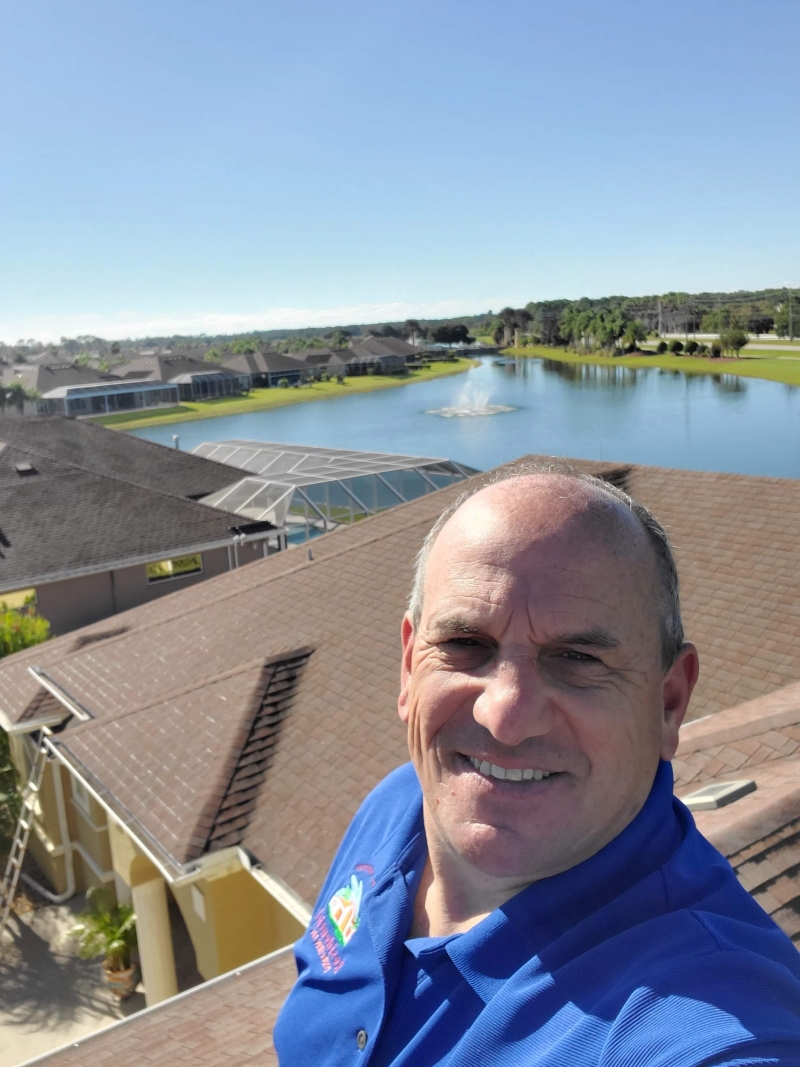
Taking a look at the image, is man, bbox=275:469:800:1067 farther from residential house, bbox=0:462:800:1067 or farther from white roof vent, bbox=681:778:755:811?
residential house, bbox=0:462:800:1067

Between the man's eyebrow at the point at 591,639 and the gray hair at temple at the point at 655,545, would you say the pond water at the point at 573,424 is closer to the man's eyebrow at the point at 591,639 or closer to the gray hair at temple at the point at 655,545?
the gray hair at temple at the point at 655,545

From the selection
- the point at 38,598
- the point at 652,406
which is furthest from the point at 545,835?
the point at 652,406

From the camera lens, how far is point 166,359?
12975cm

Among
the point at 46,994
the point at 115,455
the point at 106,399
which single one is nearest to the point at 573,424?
the point at 106,399

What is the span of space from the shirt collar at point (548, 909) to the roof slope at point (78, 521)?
59.6ft

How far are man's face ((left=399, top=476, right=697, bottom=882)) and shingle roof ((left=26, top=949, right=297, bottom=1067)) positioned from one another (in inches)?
95.3

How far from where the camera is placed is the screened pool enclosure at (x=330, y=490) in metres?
24.6

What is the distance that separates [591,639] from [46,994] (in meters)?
11.2

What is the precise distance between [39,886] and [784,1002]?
13404 millimetres

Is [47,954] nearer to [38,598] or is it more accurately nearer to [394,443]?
[38,598]

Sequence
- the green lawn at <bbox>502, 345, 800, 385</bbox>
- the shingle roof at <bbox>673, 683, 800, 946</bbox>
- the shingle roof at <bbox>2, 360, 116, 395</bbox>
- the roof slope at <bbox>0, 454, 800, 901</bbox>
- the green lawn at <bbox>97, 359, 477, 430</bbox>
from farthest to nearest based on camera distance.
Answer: the shingle roof at <bbox>2, 360, 116, 395</bbox> → the green lawn at <bbox>502, 345, 800, 385</bbox> → the green lawn at <bbox>97, 359, 477, 430</bbox> → the roof slope at <bbox>0, 454, 800, 901</bbox> → the shingle roof at <bbox>673, 683, 800, 946</bbox>

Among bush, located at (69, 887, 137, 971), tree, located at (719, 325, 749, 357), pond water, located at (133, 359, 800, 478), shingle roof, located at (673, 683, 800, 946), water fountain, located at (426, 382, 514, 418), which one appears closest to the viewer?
shingle roof, located at (673, 683, 800, 946)

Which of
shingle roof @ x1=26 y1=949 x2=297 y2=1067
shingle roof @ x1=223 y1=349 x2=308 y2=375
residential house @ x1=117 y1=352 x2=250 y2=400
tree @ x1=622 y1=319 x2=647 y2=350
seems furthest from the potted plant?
tree @ x1=622 y1=319 x2=647 y2=350

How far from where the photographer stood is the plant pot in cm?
1001
